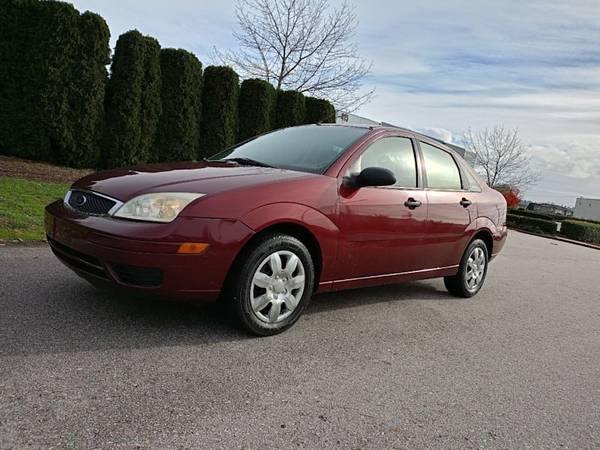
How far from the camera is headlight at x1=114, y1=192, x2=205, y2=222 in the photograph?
10.5ft

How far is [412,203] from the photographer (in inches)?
180

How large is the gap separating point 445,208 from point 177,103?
11088mm

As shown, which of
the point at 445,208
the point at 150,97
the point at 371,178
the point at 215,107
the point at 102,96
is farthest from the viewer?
the point at 215,107

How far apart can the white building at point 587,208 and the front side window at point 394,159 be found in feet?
186

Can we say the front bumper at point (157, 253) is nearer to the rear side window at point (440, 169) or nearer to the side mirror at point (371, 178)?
the side mirror at point (371, 178)

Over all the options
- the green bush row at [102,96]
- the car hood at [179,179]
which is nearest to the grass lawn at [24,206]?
the car hood at [179,179]

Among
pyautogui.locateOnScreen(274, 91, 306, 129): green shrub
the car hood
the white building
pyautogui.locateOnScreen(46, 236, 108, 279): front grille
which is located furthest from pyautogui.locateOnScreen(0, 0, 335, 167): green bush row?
the white building

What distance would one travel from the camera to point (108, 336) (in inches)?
129

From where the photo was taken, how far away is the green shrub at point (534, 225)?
2405 centimetres

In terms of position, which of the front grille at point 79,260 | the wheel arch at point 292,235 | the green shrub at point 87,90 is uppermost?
the green shrub at point 87,90

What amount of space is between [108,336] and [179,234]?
0.82 m

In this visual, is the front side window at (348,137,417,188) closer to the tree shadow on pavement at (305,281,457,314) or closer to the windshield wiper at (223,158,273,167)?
the windshield wiper at (223,158,273,167)

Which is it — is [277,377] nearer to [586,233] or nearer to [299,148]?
[299,148]

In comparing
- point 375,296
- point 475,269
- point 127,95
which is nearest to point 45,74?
point 127,95
